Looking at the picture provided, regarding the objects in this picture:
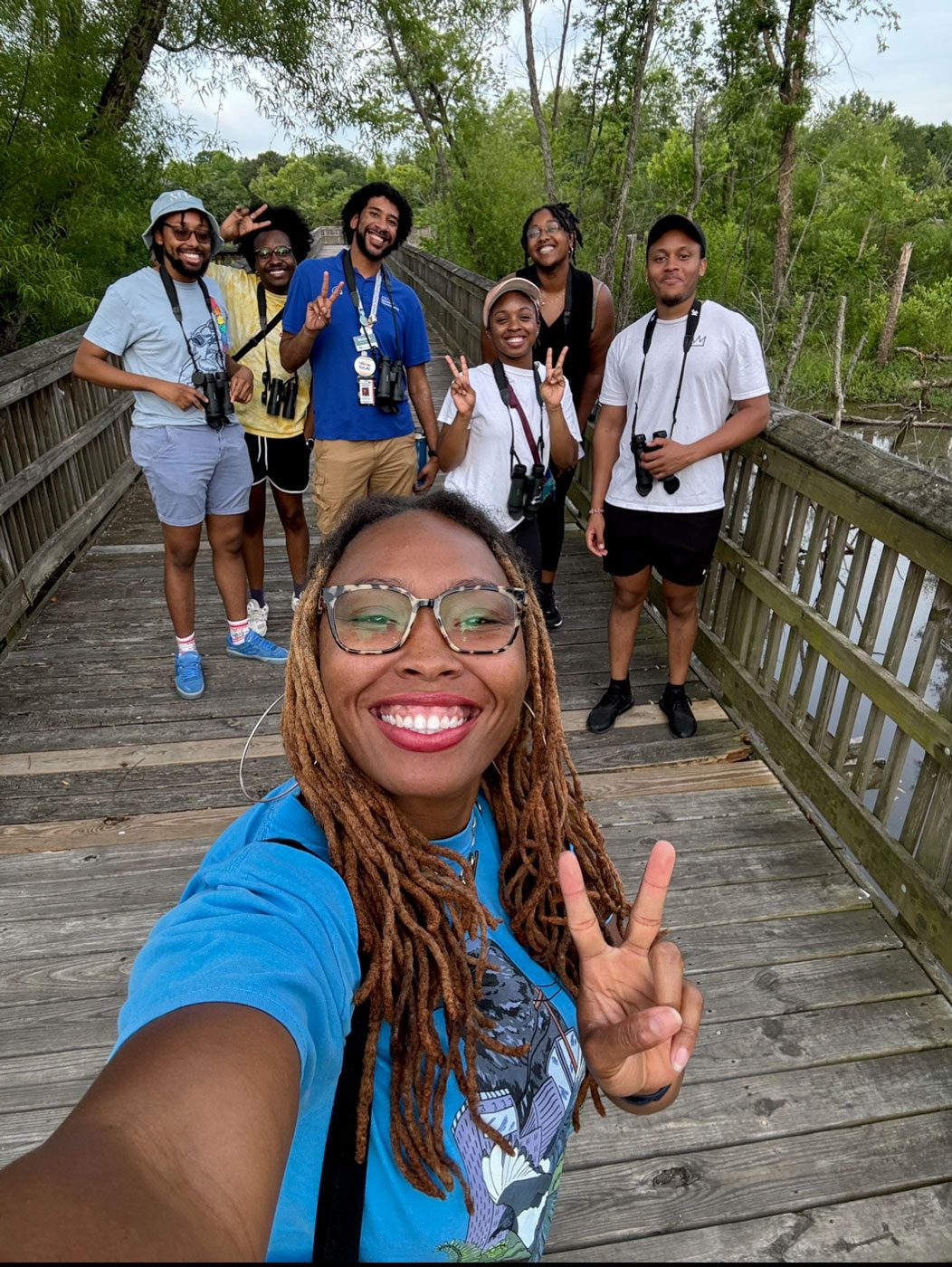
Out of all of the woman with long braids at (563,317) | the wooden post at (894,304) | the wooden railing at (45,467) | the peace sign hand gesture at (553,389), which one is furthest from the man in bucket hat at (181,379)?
the wooden post at (894,304)

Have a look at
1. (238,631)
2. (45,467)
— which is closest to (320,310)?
(238,631)

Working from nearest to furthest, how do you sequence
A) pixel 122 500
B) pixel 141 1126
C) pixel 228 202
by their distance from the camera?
pixel 141 1126 → pixel 122 500 → pixel 228 202

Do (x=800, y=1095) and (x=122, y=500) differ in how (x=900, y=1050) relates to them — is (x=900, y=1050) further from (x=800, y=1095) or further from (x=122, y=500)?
(x=122, y=500)

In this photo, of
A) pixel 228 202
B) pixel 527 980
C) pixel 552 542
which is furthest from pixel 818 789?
pixel 228 202

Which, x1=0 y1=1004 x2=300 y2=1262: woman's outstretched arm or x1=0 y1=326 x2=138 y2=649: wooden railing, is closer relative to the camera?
x1=0 y1=1004 x2=300 y2=1262: woman's outstretched arm

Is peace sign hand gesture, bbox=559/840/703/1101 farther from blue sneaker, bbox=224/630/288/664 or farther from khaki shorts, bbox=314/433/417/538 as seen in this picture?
blue sneaker, bbox=224/630/288/664

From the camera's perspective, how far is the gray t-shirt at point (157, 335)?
120 inches

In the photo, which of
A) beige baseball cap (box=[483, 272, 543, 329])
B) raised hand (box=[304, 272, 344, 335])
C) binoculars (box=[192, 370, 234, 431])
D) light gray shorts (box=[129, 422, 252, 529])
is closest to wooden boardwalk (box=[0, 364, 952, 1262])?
light gray shorts (box=[129, 422, 252, 529])

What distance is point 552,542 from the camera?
13.3 ft

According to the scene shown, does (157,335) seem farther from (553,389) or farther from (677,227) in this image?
(677,227)

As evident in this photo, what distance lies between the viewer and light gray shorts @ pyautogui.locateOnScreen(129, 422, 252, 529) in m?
3.23

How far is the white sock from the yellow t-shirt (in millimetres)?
880

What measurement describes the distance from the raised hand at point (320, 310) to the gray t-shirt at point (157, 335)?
393 millimetres

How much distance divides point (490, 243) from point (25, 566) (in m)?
16.0
